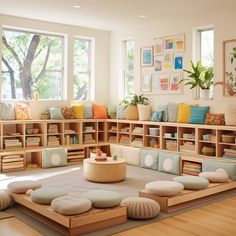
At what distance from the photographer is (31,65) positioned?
25.5ft

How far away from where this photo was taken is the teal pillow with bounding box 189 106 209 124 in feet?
21.5

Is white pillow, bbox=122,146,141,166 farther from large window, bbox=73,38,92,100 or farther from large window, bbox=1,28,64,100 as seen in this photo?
large window, bbox=1,28,64,100

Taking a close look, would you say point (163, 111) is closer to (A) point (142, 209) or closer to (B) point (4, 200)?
(A) point (142, 209)

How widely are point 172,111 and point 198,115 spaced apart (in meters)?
0.69

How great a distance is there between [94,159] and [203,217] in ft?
8.22

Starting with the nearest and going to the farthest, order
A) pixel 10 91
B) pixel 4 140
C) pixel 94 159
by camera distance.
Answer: pixel 94 159 → pixel 4 140 → pixel 10 91

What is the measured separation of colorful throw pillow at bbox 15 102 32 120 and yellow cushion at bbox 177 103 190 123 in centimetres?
308

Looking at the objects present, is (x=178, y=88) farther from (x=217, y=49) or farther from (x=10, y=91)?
(x=10, y=91)

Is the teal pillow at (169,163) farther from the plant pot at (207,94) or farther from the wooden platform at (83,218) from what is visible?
the wooden platform at (83,218)

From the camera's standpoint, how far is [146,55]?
7.89 metres

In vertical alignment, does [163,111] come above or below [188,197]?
above

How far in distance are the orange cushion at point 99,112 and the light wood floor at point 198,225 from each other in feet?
13.9

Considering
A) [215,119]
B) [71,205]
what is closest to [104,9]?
[215,119]

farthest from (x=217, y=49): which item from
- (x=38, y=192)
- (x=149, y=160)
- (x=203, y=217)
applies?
(x=38, y=192)
